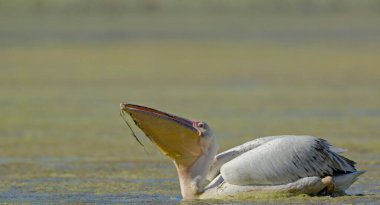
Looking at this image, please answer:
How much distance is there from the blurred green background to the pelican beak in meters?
0.32

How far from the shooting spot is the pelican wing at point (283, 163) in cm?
636

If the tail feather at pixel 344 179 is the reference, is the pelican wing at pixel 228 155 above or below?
above

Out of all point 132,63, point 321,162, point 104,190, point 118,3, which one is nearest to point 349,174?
point 321,162

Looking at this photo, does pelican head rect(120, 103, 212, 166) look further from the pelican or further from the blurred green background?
the blurred green background

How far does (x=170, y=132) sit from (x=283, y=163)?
694 millimetres

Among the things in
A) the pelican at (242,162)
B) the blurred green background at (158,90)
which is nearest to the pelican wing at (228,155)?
the pelican at (242,162)

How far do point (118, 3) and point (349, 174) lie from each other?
94.1ft

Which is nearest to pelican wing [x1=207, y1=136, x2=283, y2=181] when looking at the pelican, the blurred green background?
the pelican

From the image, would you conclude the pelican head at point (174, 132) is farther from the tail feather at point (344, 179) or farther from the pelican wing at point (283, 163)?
the tail feather at point (344, 179)

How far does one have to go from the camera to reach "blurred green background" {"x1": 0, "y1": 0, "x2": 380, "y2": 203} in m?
7.96

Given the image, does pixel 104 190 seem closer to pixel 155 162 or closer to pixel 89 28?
pixel 155 162

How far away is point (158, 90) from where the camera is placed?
13.9 m

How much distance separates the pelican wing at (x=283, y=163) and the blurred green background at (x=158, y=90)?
7.3 inches

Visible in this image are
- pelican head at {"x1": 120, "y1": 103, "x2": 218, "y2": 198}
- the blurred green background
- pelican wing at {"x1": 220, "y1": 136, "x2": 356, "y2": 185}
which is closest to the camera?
pelican wing at {"x1": 220, "y1": 136, "x2": 356, "y2": 185}
